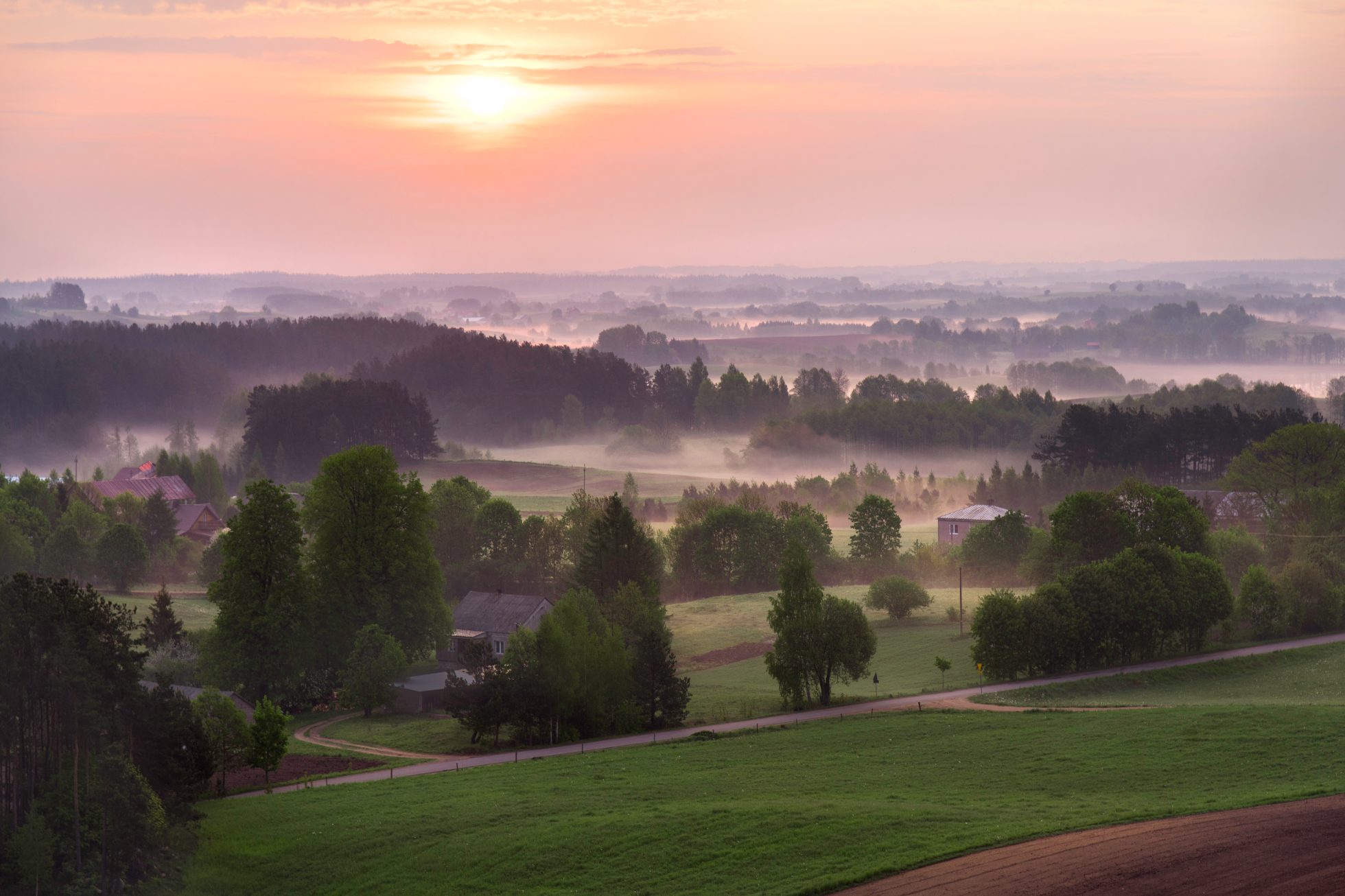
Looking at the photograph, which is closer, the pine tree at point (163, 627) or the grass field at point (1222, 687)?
the grass field at point (1222, 687)

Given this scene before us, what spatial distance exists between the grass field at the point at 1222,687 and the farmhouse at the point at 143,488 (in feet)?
279

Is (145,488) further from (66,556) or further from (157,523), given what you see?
(66,556)

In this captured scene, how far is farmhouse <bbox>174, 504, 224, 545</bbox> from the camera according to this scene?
10644 cm

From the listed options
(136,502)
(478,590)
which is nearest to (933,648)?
(478,590)

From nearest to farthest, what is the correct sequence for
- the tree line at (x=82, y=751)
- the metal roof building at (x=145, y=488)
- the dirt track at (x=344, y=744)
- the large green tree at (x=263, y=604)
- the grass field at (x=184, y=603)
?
the tree line at (x=82, y=751)
the dirt track at (x=344, y=744)
the large green tree at (x=263, y=604)
the grass field at (x=184, y=603)
the metal roof building at (x=145, y=488)

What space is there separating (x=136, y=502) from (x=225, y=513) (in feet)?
50.9

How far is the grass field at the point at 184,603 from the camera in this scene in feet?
238

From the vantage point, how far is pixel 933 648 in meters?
64.2

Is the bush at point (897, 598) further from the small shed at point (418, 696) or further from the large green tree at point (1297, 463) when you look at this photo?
the large green tree at point (1297, 463)

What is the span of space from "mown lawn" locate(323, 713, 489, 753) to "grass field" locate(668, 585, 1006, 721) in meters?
9.18

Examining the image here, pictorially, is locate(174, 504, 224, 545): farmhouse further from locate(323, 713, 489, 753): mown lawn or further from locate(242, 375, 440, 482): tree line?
locate(323, 713, 489, 753): mown lawn

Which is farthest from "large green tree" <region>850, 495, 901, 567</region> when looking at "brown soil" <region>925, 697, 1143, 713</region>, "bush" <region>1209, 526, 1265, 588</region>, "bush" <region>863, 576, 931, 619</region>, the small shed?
the small shed

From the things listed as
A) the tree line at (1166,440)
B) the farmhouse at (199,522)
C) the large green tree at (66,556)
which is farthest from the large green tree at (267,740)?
the tree line at (1166,440)

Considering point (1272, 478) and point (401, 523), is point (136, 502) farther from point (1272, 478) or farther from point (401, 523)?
point (1272, 478)
